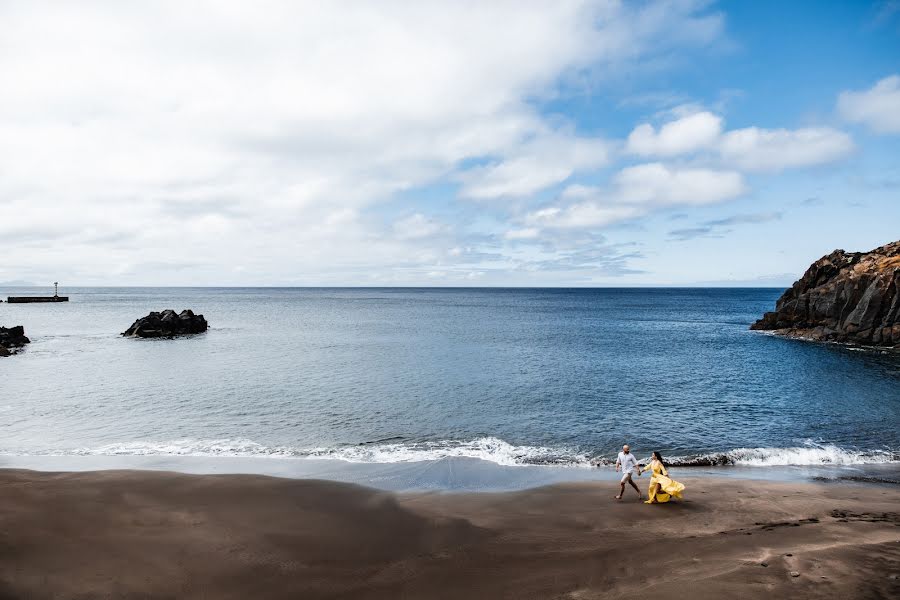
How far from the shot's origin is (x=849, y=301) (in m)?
65.4

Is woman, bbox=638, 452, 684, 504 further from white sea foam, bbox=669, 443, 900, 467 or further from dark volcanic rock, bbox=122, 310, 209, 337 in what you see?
dark volcanic rock, bbox=122, 310, 209, 337

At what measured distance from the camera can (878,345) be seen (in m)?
60.2

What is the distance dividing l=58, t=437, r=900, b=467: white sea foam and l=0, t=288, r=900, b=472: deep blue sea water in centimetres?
13

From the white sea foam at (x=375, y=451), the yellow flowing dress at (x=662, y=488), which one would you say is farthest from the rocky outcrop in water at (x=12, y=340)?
the yellow flowing dress at (x=662, y=488)

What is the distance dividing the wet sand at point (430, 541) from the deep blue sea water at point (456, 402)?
19.2 feet

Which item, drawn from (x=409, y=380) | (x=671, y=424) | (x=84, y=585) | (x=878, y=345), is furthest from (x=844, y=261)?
(x=84, y=585)

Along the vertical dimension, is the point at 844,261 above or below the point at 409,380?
above

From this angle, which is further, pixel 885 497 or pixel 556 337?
pixel 556 337

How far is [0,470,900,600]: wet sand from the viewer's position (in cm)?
1218

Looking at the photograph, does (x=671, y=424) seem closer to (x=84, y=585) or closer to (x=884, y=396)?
(x=884, y=396)

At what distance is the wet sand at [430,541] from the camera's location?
12.2 m

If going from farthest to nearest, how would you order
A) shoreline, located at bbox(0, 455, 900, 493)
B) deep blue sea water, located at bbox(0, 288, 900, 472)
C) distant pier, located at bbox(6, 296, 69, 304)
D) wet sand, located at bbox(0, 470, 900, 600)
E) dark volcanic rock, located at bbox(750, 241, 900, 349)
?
distant pier, located at bbox(6, 296, 69, 304) → dark volcanic rock, located at bbox(750, 241, 900, 349) → deep blue sea water, located at bbox(0, 288, 900, 472) → shoreline, located at bbox(0, 455, 900, 493) → wet sand, located at bbox(0, 470, 900, 600)

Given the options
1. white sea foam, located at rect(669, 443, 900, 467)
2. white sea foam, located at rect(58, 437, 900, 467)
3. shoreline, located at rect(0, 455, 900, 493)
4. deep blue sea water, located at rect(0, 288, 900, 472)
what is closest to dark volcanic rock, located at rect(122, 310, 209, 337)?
deep blue sea water, located at rect(0, 288, 900, 472)

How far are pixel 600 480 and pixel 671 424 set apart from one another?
36.9 ft
